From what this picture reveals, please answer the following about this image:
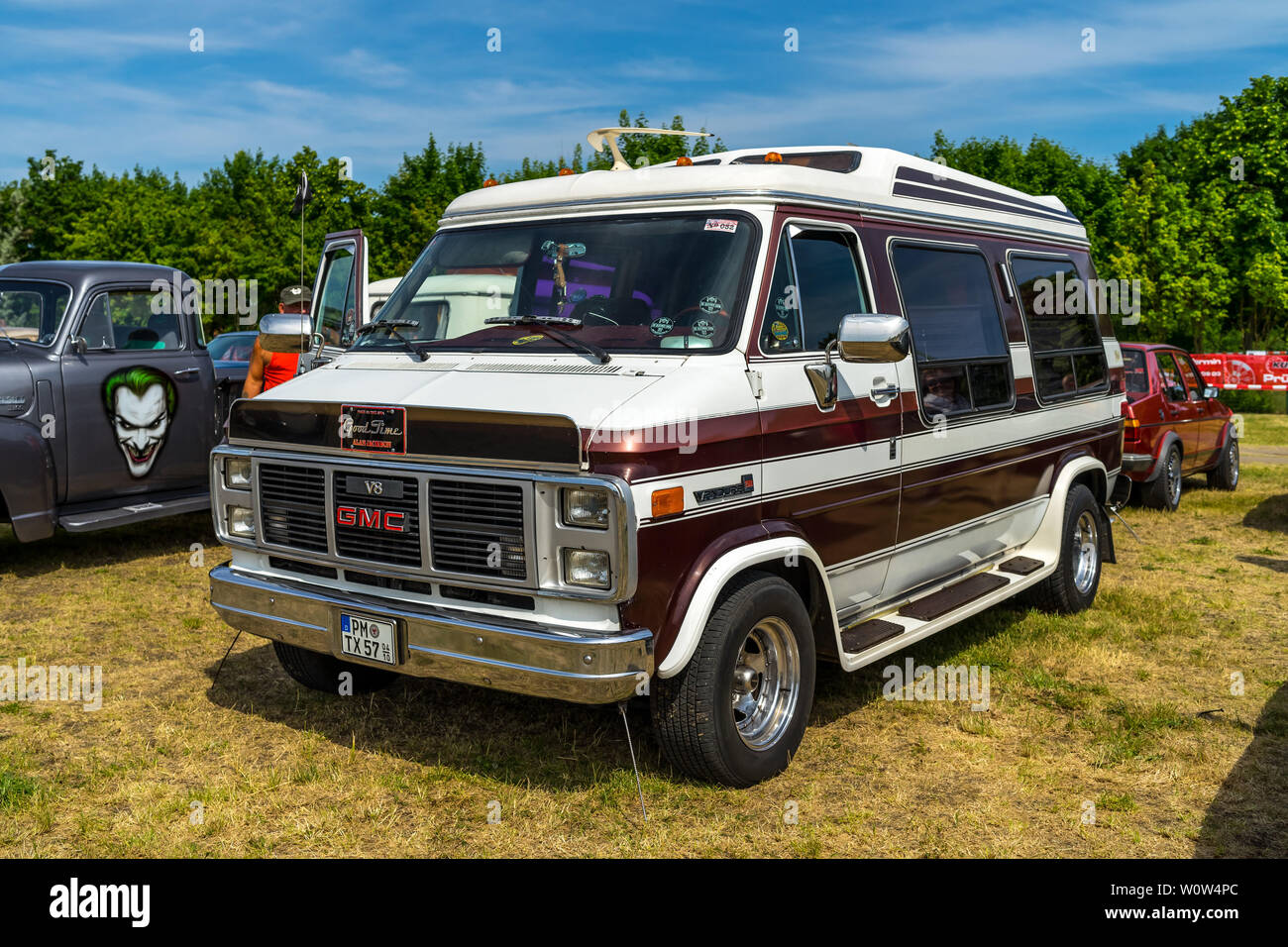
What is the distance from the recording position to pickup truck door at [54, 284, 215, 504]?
8.91 metres

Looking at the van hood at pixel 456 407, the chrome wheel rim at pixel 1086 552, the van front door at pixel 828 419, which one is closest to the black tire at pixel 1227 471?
the chrome wheel rim at pixel 1086 552

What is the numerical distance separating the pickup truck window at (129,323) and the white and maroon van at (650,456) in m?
4.65

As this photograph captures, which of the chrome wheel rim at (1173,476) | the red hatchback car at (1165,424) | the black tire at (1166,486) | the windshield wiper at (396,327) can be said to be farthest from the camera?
the chrome wheel rim at (1173,476)

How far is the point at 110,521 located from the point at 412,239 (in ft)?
110

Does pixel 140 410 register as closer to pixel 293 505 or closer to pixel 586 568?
pixel 293 505

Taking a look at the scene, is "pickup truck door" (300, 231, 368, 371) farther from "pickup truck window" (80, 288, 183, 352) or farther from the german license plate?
the german license plate

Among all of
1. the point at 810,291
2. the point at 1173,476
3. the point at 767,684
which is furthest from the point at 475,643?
the point at 1173,476

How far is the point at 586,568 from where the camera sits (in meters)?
4.15

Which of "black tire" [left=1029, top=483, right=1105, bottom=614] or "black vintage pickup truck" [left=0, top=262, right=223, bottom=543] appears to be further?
"black vintage pickup truck" [left=0, top=262, right=223, bottom=543]

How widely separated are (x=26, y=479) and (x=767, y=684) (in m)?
6.43

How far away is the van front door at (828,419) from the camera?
486 centimetres

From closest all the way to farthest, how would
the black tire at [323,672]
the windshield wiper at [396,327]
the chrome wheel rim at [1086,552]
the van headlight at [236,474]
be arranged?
the van headlight at [236,474] → the windshield wiper at [396,327] → the black tire at [323,672] → the chrome wheel rim at [1086,552]

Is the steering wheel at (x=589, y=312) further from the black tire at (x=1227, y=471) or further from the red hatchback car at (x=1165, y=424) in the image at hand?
the black tire at (x=1227, y=471)

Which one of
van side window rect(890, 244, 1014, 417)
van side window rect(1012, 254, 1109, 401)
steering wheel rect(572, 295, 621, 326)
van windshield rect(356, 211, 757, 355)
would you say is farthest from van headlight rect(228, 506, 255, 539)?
van side window rect(1012, 254, 1109, 401)
